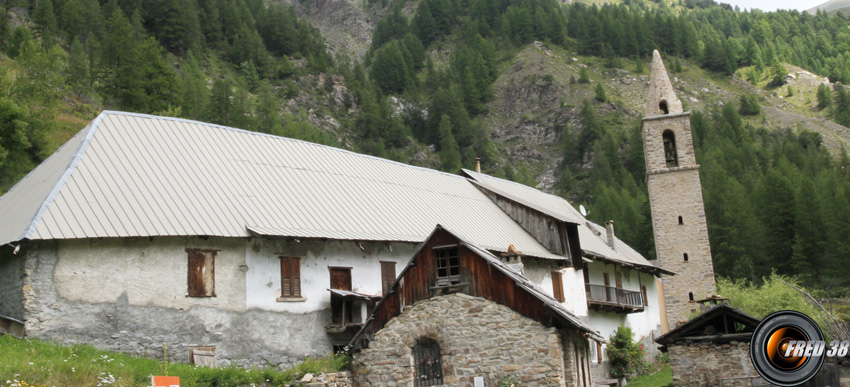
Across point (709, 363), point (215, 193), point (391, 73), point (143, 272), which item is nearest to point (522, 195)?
point (709, 363)

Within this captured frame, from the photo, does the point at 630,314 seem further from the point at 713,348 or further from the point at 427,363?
the point at 427,363

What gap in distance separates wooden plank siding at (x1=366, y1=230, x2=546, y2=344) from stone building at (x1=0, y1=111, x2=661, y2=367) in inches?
163

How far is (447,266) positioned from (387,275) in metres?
6.92

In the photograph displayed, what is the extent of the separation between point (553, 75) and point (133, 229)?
113 m

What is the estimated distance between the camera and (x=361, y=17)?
7259 inches

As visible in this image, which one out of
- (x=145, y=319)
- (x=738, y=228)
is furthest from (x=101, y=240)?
(x=738, y=228)

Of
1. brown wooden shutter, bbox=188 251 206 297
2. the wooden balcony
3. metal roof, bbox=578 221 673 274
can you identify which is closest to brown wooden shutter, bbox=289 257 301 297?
brown wooden shutter, bbox=188 251 206 297

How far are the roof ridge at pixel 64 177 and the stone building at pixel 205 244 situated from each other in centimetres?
5

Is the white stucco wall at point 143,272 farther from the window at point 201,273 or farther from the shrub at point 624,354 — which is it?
the shrub at point 624,354

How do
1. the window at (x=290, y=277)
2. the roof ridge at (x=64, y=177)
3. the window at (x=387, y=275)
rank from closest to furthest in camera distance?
the roof ridge at (x=64, y=177) → the window at (x=290, y=277) → the window at (x=387, y=275)

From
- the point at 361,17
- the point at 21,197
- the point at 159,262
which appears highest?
the point at 361,17

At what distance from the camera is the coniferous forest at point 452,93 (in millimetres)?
55594

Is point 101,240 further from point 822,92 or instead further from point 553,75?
point 822,92

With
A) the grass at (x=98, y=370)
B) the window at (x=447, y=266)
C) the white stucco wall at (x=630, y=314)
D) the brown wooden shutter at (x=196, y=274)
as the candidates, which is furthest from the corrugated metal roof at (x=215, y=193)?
the white stucco wall at (x=630, y=314)
